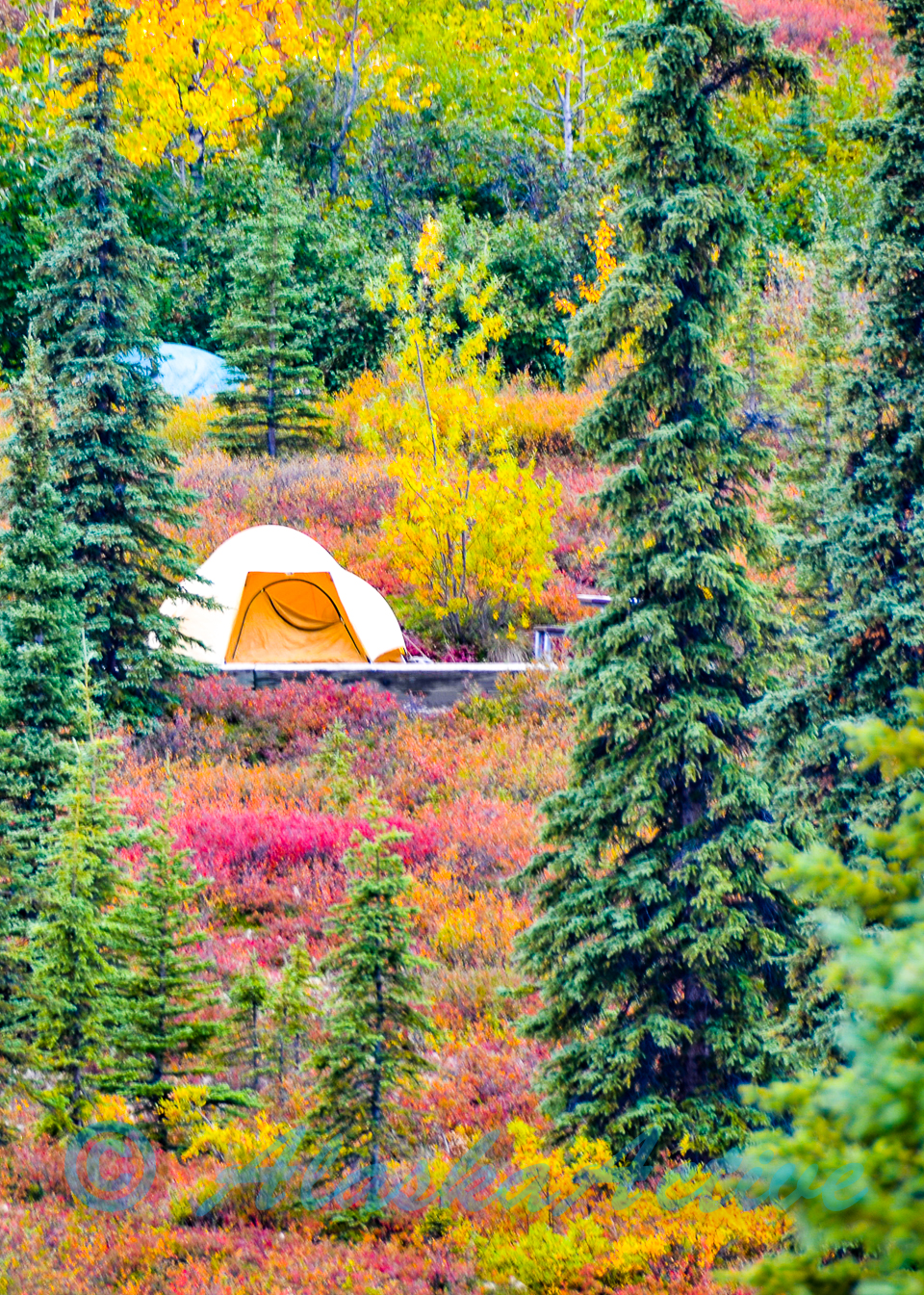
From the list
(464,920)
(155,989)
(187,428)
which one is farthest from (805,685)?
(187,428)

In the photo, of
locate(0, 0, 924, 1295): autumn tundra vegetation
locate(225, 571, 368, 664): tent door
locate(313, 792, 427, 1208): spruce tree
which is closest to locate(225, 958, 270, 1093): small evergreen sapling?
locate(0, 0, 924, 1295): autumn tundra vegetation

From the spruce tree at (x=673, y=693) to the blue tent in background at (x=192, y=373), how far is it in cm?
2252

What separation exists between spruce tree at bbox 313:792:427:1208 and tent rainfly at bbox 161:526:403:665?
1017 cm

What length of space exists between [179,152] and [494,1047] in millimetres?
34243

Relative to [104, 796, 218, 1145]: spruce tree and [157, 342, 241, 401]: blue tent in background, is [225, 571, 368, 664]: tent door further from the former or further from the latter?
[157, 342, 241, 401]: blue tent in background

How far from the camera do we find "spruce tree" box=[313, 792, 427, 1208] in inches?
258

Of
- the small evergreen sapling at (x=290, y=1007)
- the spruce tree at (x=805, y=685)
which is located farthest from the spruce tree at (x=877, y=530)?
the small evergreen sapling at (x=290, y=1007)

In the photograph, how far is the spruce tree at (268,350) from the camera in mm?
22656

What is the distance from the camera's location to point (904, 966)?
73.8 inches

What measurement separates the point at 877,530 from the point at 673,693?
163cm

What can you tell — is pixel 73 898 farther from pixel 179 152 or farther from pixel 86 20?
pixel 179 152

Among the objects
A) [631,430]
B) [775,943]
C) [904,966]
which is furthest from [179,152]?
[904,966]

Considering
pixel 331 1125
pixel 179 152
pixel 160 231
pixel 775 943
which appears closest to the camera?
pixel 331 1125

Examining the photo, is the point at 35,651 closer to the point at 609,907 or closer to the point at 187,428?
the point at 609,907
